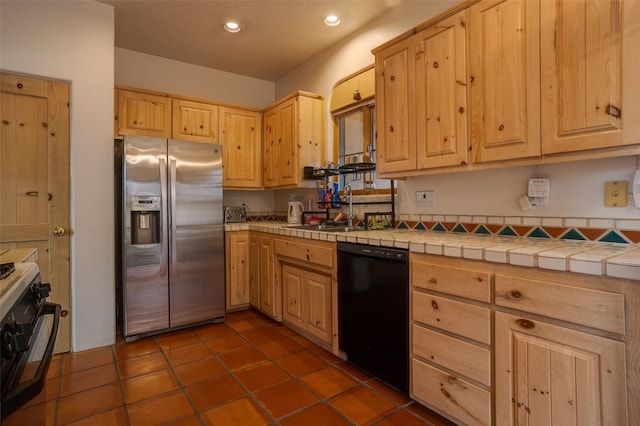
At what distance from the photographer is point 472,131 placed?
183 cm

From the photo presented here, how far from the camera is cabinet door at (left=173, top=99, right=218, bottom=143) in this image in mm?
3410

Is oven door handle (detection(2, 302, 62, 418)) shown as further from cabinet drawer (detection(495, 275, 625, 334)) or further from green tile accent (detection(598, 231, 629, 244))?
green tile accent (detection(598, 231, 629, 244))

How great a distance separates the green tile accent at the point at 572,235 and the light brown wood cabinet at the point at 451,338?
0.59 meters

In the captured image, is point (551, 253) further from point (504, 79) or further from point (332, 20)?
point (332, 20)

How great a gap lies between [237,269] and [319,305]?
123 centimetres

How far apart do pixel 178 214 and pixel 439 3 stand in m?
2.61

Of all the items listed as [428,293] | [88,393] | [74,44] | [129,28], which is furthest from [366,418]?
[129,28]

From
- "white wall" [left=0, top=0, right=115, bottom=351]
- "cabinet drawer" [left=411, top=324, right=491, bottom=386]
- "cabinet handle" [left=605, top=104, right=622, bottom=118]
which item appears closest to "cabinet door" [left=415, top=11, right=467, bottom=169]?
"cabinet handle" [left=605, top=104, right=622, bottom=118]

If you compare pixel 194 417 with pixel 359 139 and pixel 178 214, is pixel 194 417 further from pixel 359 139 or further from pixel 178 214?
pixel 359 139

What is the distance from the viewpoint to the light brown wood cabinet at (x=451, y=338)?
1.46 m

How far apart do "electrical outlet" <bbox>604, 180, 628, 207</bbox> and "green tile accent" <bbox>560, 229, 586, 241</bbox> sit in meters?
0.18

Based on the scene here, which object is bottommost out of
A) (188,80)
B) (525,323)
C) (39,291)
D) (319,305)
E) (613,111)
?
(319,305)

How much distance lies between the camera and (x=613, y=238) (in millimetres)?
1537

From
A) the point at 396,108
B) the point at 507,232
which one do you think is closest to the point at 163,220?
the point at 396,108
